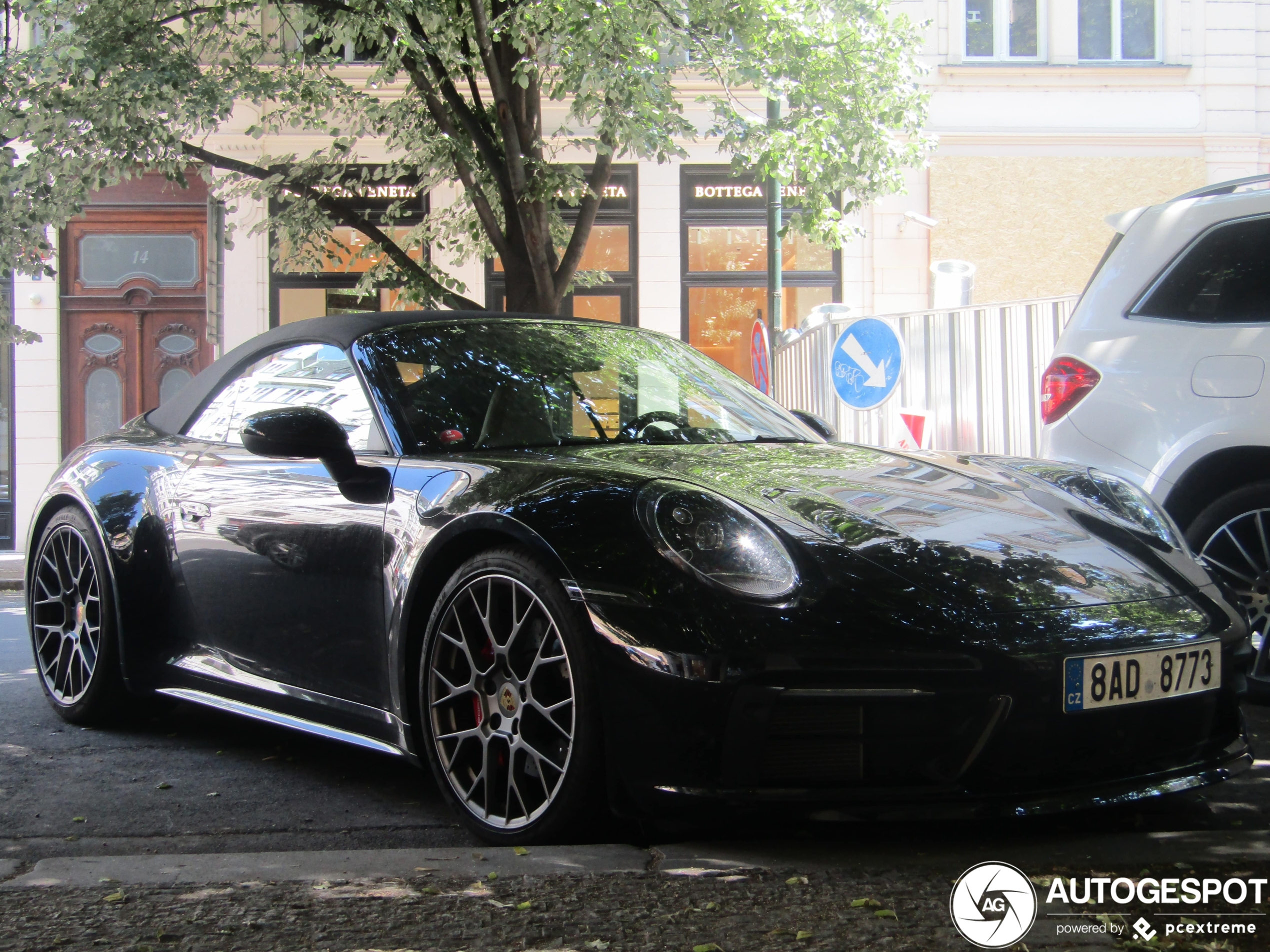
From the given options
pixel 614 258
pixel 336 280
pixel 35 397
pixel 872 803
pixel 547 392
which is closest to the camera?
pixel 872 803

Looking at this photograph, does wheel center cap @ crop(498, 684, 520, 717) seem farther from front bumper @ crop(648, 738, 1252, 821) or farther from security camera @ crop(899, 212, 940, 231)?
security camera @ crop(899, 212, 940, 231)

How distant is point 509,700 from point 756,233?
13.6 metres

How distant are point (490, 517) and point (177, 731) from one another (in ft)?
7.29

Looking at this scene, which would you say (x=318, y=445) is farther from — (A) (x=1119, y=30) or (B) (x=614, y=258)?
(A) (x=1119, y=30)

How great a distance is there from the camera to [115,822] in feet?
12.1

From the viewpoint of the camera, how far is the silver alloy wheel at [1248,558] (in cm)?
480

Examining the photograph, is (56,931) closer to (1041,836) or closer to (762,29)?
(1041,836)

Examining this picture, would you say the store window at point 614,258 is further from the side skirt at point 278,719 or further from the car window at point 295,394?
the side skirt at point 278,719

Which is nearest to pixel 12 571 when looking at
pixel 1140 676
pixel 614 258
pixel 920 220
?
pixel 614 258

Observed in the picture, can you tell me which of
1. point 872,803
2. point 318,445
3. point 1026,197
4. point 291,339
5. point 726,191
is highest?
point 726,191

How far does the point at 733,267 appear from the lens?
16.3 m

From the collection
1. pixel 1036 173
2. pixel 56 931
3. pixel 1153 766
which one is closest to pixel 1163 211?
pixel 1153 766

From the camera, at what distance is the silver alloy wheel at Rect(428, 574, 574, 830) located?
124 inches

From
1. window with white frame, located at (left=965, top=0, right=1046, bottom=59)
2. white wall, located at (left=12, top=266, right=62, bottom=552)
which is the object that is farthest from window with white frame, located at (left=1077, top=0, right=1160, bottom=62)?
white wall, located at (left=12, top=266, right=62, bottom=552)
